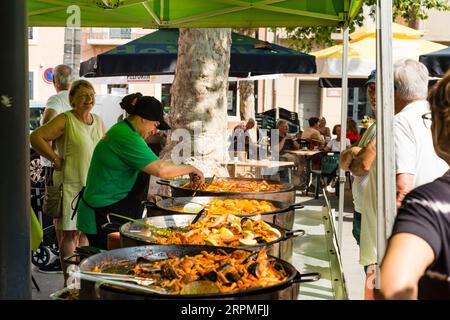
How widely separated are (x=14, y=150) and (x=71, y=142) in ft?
10.0

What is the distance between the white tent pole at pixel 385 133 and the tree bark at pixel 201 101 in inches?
217

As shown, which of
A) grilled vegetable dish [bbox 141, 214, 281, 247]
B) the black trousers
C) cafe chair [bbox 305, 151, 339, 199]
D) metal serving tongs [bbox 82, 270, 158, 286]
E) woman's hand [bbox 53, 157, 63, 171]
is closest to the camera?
metal serving tongs [bbox 82, 270, 158, 286]

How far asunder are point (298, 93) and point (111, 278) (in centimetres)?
2898

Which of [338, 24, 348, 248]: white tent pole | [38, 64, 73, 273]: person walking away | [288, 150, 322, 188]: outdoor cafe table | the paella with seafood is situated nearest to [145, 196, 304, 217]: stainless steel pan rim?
the paella with seafood

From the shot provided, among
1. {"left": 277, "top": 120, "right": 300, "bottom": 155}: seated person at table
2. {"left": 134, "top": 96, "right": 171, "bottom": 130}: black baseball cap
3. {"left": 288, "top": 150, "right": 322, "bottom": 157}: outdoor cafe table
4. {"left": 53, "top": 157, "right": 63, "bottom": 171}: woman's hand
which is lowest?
{"left": 288, "top": 150, "right": 322, "bottom": 157}: outdoor cafe table

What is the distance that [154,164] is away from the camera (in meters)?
4.15

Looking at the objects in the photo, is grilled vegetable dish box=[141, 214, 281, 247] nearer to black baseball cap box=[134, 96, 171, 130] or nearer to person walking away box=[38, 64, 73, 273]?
black baseball cap box=[134, 96, 171, 130]

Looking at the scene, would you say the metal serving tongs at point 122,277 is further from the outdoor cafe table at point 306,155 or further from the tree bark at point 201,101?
the outdoor cafe table at point 306,155

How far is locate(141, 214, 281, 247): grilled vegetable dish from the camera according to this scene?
10.3 ft

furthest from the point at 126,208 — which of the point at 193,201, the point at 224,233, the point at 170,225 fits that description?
the point at 224,233

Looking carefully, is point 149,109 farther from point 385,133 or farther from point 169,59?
point 169,59

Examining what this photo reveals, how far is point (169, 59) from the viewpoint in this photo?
9.13 meters

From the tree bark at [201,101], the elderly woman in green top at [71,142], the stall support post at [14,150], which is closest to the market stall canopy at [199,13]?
the elderly woman in green top at [71,142]

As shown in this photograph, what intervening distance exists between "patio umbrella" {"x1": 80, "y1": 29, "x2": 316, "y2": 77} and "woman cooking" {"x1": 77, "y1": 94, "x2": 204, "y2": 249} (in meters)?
4.69
